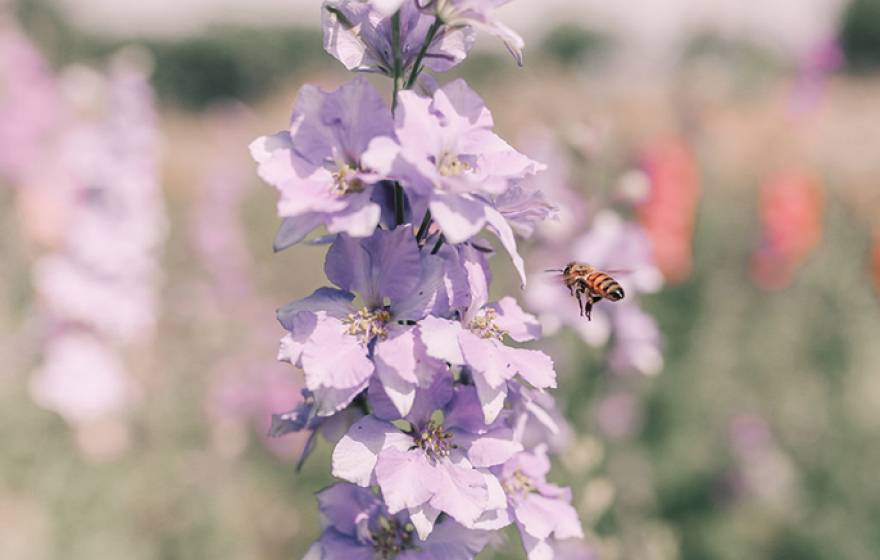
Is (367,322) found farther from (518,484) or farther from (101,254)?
(101,254)

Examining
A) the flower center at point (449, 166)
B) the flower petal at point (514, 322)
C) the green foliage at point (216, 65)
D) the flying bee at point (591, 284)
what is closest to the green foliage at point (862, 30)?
the green foliage at point (216, 65)

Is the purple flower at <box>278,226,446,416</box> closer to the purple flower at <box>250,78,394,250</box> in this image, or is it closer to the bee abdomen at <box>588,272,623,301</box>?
the purple flower at <box>250,78,394,250</box>

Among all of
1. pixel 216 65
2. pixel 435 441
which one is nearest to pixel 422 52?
pixel 435 441

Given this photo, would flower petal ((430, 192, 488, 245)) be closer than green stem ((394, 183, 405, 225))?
Yes

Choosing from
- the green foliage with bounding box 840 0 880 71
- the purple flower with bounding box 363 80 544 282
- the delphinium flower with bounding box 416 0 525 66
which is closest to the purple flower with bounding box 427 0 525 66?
the delphinium flower with bounding box 416 0 525 66

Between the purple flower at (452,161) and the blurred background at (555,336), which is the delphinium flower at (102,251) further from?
the purple flower at (452,161)

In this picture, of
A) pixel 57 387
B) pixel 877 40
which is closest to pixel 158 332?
pixel 57 387

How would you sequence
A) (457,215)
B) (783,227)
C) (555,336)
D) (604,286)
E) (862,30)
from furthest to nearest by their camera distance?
(862,30), (783,227), (555,336), (604,286), (457,215)

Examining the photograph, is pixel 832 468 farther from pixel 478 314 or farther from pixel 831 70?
pixel 478 314
